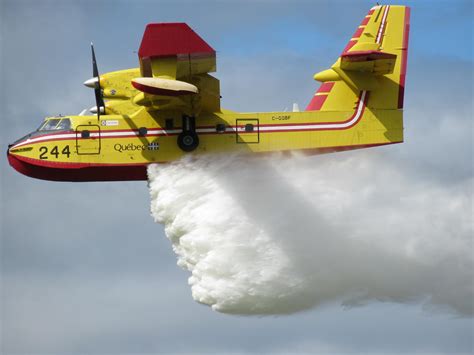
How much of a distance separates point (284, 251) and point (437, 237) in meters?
3.63

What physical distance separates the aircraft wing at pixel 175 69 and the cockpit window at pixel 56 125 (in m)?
1.97

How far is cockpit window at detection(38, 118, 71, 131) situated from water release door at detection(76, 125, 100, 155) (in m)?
0.39

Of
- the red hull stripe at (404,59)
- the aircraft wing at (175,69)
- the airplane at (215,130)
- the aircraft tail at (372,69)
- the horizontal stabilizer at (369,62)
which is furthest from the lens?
the red hull stripe at (404,59)

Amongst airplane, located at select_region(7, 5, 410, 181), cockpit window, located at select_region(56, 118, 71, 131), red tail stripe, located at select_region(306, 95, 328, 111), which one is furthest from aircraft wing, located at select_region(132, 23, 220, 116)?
red tail stripe, located at select_region(306, 95, 328, 111)

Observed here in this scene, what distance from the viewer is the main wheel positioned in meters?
25.4

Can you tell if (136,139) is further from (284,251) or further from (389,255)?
(389,255)

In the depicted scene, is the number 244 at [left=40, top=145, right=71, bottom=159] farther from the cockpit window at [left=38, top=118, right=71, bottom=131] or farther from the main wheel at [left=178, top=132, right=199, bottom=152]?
the main wheel at [left=178, top=132, right=199, bottom=152]

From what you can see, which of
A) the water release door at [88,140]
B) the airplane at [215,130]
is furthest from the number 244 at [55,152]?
the water release door at [88,140]

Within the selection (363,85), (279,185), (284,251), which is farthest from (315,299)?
(363,85)

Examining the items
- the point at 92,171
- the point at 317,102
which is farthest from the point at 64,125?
the point at 317,102

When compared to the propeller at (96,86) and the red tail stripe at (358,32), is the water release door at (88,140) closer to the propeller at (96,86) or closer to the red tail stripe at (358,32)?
the propeller at (96,86)

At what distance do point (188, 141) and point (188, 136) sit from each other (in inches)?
4.7

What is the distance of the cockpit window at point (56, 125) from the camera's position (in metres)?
25.9

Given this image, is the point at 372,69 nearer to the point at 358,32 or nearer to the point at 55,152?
the point at 358,32
